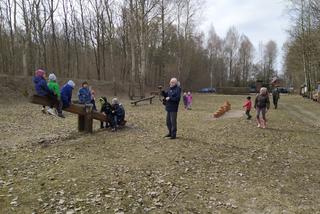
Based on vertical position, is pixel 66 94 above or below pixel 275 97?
above

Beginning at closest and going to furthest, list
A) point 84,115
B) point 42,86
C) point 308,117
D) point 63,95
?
point 42,86 → point 63,95 → point 84,115 → point 308,117

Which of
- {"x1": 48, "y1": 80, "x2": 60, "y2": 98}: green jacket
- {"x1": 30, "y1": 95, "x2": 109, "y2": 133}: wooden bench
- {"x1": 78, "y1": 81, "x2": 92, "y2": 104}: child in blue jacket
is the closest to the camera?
{"x1": 48, "y1": 80, "x2": 60, "y2": 98}: green jacket

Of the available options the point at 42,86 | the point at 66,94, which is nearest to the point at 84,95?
the point at 66,94

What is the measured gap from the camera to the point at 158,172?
21.6 feet

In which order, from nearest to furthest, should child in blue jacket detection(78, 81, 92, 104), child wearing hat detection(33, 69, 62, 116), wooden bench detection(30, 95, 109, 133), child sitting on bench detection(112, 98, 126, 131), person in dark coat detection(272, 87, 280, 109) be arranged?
child wearing hat detection(33, 69, 62, 116) → wooden bench detection(30, 95, 109, 133) → child sitting on bench detection(112, 98, 126, 131) → child in blue jacket detection(78, 81, 92, 104) → person in dark coat detection(272, 87, 280, 109)

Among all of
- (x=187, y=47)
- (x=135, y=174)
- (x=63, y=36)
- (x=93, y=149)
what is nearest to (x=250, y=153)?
(x=135, y=174)

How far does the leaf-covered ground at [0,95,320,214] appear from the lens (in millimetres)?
5062

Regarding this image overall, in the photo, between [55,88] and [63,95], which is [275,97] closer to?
[63,95]

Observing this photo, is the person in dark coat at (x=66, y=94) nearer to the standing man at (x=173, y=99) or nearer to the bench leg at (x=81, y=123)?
the bench leg at (x=81, y=123)

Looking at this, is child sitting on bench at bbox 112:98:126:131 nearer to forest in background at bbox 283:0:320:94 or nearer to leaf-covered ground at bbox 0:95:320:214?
leaf-covered ground at bbox 0:95:320:214

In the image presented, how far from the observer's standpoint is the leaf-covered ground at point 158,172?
506 centimetres

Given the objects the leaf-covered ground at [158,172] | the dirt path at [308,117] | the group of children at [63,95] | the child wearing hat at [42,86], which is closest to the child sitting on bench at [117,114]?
the group of children at [63,95]

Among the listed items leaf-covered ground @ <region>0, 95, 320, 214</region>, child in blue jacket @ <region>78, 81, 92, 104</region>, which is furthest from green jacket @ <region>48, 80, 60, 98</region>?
child in blue jacket @ <region>78, 81, 92, 104</region>

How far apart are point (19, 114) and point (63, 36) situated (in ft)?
87.8
